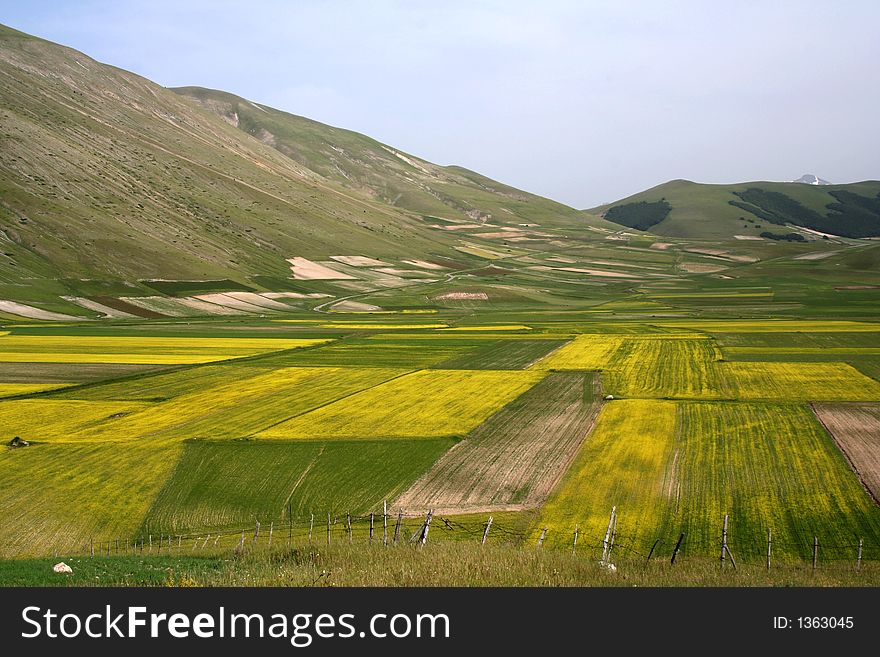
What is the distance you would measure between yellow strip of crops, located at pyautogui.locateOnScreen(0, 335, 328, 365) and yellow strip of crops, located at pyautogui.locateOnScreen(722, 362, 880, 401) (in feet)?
158

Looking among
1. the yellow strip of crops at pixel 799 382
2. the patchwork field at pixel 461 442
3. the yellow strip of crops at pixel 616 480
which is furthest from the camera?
the yellow strip of crops at pixel 799 382

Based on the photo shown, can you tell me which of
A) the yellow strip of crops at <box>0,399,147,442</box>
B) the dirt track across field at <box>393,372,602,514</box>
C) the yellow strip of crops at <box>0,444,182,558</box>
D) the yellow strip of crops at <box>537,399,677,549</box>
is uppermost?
the yellow strip of crops at <box>537,399,677,549</box>

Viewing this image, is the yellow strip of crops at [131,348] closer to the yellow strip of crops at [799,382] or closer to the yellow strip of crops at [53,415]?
the yellow strip of crops at [53,415]

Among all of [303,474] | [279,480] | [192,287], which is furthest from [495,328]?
[279,480]

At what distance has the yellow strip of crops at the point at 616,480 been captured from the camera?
1132 inches

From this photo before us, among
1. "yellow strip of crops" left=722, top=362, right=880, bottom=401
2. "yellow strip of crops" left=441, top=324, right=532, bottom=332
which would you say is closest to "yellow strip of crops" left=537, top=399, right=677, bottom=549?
"yellow strip of crops" left=722, top=362, right=880, bottom=401

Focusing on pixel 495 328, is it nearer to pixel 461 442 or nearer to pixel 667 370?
pixel 667 370

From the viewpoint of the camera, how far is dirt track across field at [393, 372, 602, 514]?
3228cm

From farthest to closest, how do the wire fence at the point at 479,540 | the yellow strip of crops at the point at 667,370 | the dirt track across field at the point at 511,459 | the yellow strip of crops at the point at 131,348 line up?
the yellow strip of crops at the point at 131,348 < the yellow strip of crops at the point at 667,370 < the dirt track across field at the point at 511,459 < the wire fence at the point at 479,540

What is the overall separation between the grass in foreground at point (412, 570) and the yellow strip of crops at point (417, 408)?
19844mm

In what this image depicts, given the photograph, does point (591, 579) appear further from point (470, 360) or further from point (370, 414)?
point (470, 360)

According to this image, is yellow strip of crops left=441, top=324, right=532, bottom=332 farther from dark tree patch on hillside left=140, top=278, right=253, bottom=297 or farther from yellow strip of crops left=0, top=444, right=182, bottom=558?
yellow strip of crops left=0, top=444, right=182, bottom=558

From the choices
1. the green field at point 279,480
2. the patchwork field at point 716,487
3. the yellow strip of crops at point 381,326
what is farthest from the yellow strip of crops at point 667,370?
the yellow strip of crops at point 381,326
